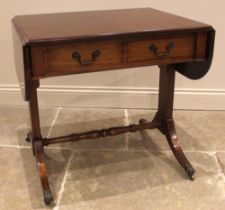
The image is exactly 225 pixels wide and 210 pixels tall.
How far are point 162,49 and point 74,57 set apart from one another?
399 mm

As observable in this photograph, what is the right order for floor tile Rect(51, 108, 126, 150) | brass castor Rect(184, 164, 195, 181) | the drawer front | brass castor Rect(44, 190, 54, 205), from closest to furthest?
the drawer front < brass castor Rect(44, 190, 54, 205) < brass castor Rect(184, 164, 195, 181) < floor tile Rect(51, 108, 126, 150)

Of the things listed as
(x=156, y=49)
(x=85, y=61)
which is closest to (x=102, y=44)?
(x=85, y=61)

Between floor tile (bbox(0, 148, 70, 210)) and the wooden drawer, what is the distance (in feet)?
2.25

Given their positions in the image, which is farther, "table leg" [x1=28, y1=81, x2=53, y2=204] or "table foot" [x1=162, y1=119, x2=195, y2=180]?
"table foot" [x1=162, y1=119, x2=195, y2=180]

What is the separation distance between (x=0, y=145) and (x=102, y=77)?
904mm

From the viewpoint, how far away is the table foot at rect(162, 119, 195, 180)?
1938 millimetres

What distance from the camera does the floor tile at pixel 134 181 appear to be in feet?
5.81

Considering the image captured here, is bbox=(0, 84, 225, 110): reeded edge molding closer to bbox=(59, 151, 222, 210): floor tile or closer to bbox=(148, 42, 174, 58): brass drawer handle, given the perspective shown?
bbox=(59, 151, 222, 210): floor tile

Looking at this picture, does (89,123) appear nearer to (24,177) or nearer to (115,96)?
(115,96)

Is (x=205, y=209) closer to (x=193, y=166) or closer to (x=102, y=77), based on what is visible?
(x=193, y=166)

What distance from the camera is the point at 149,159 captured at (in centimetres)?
213

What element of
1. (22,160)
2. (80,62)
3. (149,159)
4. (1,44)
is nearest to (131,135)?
(149,159)

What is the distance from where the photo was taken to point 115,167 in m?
2.06

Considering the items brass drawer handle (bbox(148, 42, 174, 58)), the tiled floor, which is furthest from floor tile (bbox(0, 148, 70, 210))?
brass drawer handle (bbox(148, 42, 174, 58))
